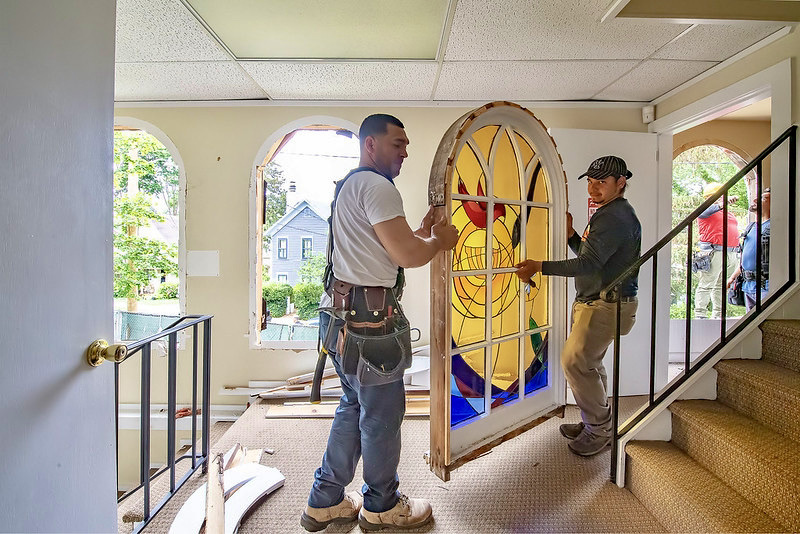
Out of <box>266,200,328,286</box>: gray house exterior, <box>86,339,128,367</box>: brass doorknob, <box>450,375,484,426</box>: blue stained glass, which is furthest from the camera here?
<box>266,200,328,286</box>: gray house exterior

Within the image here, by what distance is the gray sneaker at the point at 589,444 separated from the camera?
211cm

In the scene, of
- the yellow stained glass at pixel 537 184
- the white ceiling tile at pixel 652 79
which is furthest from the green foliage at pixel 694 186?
the yellow stained glass at pixel 537 184

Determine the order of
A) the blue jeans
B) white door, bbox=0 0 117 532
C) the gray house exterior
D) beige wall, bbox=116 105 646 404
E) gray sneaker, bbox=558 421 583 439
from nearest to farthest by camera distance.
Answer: white door, bbox=0 0 117 532, the blue jeans, gray sneaker, bbox=558 421 583 439, beige wall, bbox=116 105 646 404, the gray house exterior

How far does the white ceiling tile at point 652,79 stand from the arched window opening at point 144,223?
4371 millimetres

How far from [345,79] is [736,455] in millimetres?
2924

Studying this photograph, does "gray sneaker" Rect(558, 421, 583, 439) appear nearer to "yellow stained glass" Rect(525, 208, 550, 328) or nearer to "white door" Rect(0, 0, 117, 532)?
"yellow stained glass" Rect(525, 208, 550, 328)

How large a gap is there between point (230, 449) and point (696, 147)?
17.4 feet

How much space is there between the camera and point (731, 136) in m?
4.13

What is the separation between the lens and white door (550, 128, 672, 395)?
2900 mm

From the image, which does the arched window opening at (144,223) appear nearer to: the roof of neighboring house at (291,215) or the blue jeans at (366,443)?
the roof of neighboring house at (291,215)

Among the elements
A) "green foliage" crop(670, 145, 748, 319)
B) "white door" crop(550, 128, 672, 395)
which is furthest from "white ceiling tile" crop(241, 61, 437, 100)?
"green foliage" crop(670, 145, 748, 319)

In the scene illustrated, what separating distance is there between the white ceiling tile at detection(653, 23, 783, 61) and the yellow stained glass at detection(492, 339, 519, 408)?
6.37 feet

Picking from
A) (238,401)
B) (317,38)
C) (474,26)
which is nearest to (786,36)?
(474,26)

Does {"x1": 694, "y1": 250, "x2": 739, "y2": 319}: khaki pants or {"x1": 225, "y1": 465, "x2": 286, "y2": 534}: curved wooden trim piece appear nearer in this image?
{"x1": 225, "y1": 465, "x2": 286, "y2": 534}: curved wooden trim piece
